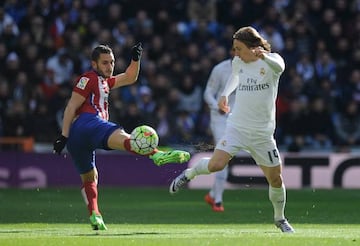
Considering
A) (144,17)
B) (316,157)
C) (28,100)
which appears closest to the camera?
(316,157)

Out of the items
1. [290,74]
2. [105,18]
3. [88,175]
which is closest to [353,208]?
[88,175]

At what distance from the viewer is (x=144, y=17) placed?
947 inches

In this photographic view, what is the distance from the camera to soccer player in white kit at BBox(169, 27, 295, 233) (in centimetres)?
1142

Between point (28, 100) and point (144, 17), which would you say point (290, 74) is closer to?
point (144, 17)

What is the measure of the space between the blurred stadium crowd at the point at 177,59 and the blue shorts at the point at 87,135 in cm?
948

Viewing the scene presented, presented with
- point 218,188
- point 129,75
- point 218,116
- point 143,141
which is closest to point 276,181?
point 143,141

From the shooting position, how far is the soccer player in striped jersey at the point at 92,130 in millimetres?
11438

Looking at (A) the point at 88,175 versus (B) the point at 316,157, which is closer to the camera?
(A) the point at 88,175

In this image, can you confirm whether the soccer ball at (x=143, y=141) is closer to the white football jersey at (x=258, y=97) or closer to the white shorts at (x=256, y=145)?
the white shorts at (x=256, y=145)

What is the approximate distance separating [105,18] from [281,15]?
427 centimetres

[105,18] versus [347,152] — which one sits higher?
[105,18]

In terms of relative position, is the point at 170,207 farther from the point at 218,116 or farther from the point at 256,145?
the point at 256,145

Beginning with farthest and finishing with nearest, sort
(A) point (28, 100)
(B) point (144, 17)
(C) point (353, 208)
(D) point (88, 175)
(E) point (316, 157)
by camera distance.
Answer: (B) point (144, 17) < (A) point (28, 100) < (E) point (316, 157) < (C) point (353, 208) < (D) point (88, 175)

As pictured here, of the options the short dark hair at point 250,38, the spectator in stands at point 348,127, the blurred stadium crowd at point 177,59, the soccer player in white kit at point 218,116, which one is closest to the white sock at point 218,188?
the soccer player in white kit at point 218,116
